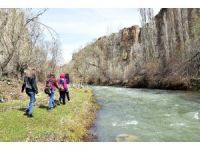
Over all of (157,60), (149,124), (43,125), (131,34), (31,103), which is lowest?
(149,124)

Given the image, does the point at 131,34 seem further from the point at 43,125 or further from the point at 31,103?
the point at 43,125

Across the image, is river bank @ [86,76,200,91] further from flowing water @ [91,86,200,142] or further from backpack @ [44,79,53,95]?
backpack @ [44,79,53,95]

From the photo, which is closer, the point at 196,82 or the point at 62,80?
the point at 62,80

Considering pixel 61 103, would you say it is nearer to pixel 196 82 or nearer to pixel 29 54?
pixel 29 54

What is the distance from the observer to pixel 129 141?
1603 centimetres

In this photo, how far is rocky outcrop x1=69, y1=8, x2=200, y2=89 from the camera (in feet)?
171

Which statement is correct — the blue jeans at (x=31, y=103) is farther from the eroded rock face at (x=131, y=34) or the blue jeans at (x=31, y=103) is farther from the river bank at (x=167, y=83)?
the eroded rock face at (x=131, y=34)

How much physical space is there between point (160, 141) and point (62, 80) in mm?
10907

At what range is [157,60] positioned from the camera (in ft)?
223

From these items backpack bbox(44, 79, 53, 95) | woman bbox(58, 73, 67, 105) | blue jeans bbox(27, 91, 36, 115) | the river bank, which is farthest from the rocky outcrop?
blue jeans bbox(27, 91, 36, 115)

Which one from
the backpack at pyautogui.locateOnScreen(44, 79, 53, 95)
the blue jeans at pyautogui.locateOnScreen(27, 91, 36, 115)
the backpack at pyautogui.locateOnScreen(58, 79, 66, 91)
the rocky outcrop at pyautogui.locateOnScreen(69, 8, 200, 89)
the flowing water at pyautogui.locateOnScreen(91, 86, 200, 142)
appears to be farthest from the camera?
the rocky outcrop at pyautogui.locateOnScreen(69, 8, 200, 89)

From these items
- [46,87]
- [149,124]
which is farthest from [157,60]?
[149,124]
